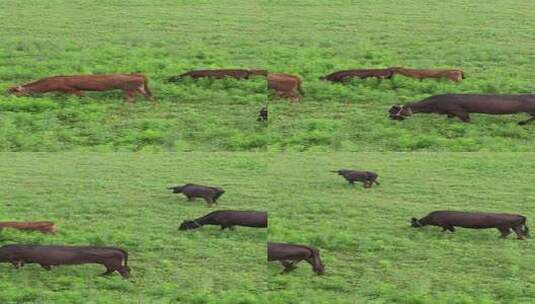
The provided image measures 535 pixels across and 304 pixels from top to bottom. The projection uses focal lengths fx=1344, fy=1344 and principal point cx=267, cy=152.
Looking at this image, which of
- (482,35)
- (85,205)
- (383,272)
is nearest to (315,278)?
(383,272)

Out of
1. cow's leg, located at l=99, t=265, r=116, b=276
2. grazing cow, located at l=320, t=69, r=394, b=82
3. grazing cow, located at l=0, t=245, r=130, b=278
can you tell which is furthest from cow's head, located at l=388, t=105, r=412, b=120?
cow's leg, located at l=99, t=265, r=116, b=276

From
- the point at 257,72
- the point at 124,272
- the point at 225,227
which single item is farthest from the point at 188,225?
the point at 257,72

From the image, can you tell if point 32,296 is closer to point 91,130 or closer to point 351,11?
point 91,130

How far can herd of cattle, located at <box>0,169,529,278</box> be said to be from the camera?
1161cm

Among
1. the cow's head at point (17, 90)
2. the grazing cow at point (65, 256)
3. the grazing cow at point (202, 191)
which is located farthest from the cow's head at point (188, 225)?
the cow's head at point (17, 90)

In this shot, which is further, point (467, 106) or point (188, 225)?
point (467, 106)

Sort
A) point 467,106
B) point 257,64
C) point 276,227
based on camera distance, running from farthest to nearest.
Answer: point 257,64 < point 467,106 < point 276,227

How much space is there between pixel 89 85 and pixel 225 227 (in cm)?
192

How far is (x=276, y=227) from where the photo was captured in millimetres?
11914

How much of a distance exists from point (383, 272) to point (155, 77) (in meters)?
3.11

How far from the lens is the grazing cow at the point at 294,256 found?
11.6 m

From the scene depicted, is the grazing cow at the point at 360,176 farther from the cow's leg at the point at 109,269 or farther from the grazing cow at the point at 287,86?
the cow's leg at the point at 109,269

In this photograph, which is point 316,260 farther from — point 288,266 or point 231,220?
point 231,220

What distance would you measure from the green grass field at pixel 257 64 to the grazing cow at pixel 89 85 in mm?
99
